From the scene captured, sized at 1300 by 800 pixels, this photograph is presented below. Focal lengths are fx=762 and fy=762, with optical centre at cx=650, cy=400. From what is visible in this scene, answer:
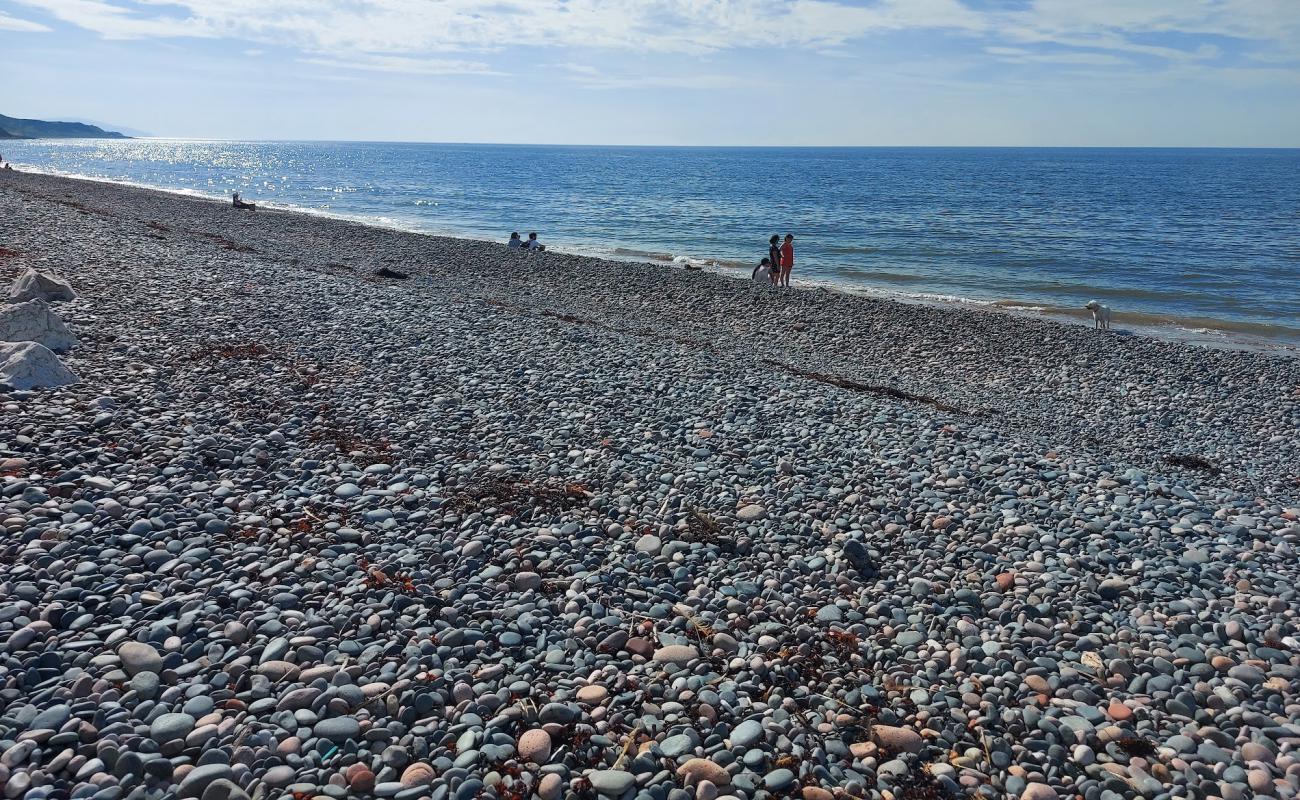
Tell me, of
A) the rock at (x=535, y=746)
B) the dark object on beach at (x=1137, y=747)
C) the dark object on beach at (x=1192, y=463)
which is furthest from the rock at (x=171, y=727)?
the dark object on beach at (x=1192, y=463)

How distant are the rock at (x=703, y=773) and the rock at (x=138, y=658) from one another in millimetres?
3303

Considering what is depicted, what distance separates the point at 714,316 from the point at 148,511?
665 inches

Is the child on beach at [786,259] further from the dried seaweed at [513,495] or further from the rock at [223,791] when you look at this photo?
A: the rock at [223,791]

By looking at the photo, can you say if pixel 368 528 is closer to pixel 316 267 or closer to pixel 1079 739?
pixel 1079 739

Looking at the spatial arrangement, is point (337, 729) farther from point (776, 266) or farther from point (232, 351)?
point (776, 266)

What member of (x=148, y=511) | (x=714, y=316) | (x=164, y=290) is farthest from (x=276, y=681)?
(x=714, y=316)

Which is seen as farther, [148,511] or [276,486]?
[276,486]

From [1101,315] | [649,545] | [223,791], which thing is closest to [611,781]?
[223,791]

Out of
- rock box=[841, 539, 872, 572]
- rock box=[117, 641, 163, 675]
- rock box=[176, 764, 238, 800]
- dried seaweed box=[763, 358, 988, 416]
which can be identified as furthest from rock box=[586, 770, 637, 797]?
dried seaweed box=[763, 358, 988, 416]

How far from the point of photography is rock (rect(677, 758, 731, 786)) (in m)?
4.31

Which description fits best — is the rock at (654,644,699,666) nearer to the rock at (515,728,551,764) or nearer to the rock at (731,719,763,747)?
the rock at (731,719,763,747)

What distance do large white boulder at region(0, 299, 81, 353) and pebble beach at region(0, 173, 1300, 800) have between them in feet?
1.49

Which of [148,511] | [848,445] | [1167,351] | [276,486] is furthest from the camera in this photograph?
[1167,351]

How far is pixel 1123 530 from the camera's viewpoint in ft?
25.0
